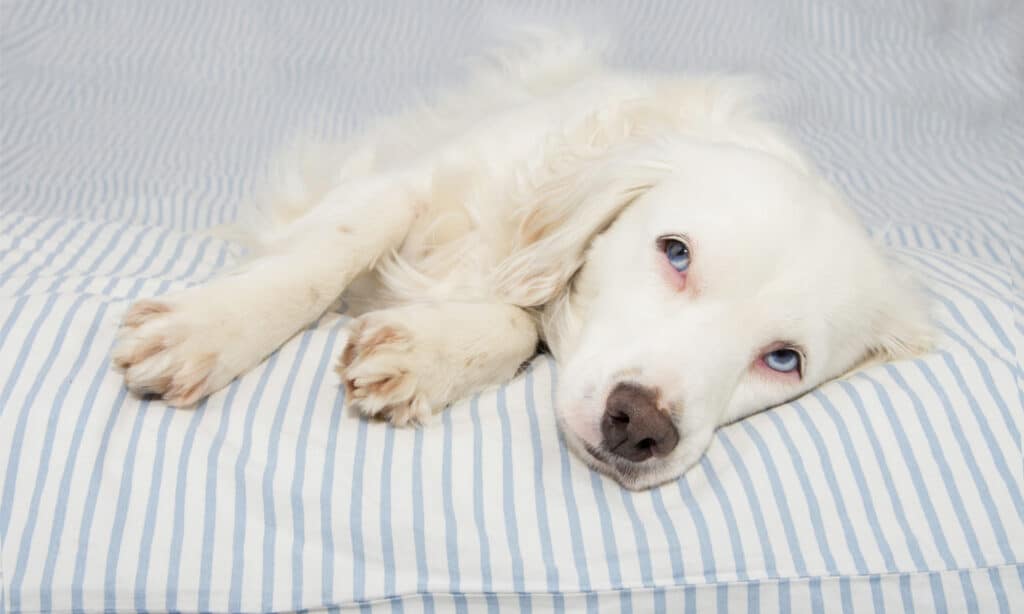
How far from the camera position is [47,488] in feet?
4.80

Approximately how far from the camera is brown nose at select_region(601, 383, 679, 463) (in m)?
1.62

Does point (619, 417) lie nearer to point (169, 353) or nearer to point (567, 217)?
point (567, 217)

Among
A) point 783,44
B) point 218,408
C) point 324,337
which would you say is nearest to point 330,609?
point 218,408

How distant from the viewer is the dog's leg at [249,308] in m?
1.65

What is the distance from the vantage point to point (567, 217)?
7.08 ft

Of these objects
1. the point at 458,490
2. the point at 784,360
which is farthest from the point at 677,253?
the point at 458,490

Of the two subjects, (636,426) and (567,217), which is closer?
(636,426)

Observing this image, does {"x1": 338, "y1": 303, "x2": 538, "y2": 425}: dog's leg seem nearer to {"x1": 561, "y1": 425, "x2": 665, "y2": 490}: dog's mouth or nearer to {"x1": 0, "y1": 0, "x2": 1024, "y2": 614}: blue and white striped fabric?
{"x1": 0, "y1": 0, "x2": 1024, "y2": 614}: blue and white striped fabric

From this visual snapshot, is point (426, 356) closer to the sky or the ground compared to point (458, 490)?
closer to the sky

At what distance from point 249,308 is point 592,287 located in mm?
707

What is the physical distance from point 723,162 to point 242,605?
1.28 m

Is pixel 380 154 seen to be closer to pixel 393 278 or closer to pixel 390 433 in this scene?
pixel 393 278

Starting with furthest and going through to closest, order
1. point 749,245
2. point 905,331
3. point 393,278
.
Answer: point 393,278 < point 905,331 < point 749,245

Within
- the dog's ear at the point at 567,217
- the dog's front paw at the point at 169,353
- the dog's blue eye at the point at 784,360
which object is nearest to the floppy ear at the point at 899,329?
the dog's blue eye at the point at 784,360
